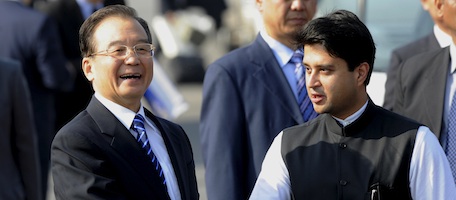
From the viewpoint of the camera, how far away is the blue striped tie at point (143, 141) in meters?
3.96

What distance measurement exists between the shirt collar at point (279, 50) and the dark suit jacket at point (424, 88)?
0.57 metres

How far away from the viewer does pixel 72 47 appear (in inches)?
354

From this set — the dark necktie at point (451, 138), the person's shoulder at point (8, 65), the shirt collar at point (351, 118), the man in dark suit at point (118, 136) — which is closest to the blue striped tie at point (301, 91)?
the dark necktie at point (451, 138)

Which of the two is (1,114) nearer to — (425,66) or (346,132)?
(425,66)

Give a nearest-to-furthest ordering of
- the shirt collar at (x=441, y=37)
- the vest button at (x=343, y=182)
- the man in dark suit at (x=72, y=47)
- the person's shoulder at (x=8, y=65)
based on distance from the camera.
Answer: the vest button at (x=343, y=182), the shirt collar at (x=441, y=37), the person's shoulder at (x=8, y=65), the man in dark suit at (x=72, y=47)

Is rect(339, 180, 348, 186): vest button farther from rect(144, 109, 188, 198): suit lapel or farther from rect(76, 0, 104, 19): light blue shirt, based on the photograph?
rect(76, 0, 104, 19): light blue shirt

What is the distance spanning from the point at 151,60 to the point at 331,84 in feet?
2.15

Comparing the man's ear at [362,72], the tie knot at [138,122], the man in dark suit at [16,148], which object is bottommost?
the man in dark suit at [16,148]

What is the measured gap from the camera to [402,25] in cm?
766

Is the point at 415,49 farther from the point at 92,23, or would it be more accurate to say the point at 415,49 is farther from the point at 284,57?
the point at 92,23

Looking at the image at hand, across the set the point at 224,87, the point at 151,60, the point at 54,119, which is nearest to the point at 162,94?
the point at 54,119

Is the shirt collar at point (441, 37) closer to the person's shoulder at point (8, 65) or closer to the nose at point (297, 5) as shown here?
the nose at point (297, 5)

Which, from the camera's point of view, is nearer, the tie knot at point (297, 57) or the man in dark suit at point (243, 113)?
the man in dark suit at point (243, 113)

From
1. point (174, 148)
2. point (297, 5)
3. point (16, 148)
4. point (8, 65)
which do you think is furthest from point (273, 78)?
point (8, 65)
